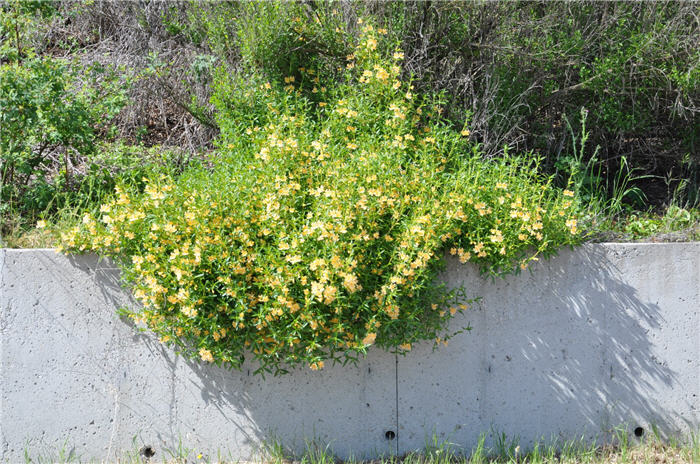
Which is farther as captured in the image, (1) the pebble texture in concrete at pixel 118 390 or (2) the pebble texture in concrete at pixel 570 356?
(2) the pebble texture in concrete at pixel 570 356

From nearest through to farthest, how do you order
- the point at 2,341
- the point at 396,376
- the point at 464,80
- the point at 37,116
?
the point at 2,341 < the point at 396,376 < the point at 37,116 < the point at 464,80

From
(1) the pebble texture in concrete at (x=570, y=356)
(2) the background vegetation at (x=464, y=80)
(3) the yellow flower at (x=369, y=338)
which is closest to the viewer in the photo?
(3) the yellow flower at (x=369, y=338)

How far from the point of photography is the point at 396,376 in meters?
3.40

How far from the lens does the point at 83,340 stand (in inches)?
131

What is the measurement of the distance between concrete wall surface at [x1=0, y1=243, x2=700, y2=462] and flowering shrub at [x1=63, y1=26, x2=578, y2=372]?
185 mm

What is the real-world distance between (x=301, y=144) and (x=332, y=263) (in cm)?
88

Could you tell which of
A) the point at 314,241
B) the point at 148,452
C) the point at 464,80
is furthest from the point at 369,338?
the point at 464,80

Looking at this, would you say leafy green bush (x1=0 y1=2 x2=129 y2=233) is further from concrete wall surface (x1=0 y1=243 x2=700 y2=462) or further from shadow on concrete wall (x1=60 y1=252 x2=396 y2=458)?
shadow on concrete wall (x1=60 y1=252 x2=396 y2=458)

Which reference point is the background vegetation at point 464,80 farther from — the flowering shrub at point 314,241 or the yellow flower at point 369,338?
the yellow flower at point 369,338

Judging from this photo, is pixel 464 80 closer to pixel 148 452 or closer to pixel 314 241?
pixel 314 241

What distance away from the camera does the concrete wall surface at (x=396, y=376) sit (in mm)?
3316

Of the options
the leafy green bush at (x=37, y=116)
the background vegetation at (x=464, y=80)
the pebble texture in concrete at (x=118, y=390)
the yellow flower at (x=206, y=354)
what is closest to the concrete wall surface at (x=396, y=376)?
the pebble texture in concrete at (x=118, y=390)

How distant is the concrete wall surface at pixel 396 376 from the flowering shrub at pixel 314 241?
0.61ft

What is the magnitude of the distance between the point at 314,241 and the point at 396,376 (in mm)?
958
